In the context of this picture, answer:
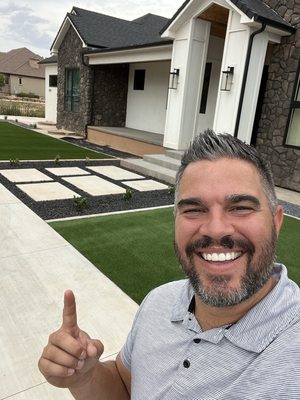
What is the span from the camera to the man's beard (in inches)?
41.6

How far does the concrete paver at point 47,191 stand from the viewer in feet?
20.0

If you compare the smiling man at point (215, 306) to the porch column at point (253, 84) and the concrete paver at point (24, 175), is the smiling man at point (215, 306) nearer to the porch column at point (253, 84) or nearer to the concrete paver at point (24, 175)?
the concrete paver at point (24, 175)

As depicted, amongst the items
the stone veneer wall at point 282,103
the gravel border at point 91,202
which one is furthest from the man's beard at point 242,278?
the stone veneer wall at point 282,103

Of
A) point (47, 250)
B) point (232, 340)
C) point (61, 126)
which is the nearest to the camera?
point (232, 340)

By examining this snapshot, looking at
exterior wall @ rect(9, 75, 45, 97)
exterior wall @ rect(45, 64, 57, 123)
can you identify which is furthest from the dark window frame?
exterior wall @ rect(9, 75, 45, 97)

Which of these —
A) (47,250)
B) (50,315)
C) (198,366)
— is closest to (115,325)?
(50,315)

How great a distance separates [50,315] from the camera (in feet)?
9.34

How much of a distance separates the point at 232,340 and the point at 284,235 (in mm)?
4510

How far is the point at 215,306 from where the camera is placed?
108 cm

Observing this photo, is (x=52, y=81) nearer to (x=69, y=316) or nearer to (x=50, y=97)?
(x=50, y=97)

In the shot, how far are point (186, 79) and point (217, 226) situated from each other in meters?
8.90

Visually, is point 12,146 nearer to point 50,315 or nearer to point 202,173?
point 50,315

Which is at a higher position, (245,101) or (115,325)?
(245,101)

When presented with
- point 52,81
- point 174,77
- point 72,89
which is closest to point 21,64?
point 52,81
